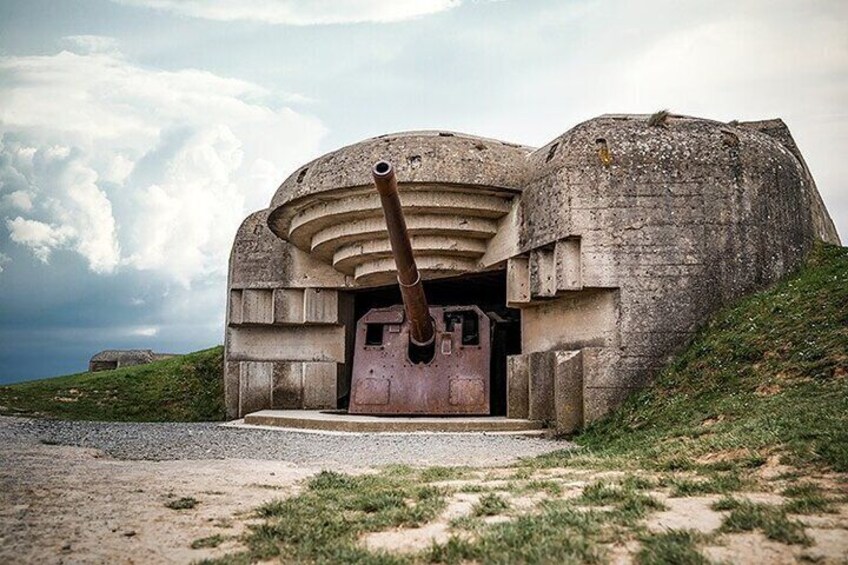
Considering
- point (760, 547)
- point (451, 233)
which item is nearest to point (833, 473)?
point (760, 547)

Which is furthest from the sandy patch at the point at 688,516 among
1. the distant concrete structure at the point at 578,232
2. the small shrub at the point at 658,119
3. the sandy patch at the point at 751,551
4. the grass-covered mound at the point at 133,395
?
the grass-covered mound at the point at 133,395

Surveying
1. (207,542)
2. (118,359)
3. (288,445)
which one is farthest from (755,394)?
(118,359)

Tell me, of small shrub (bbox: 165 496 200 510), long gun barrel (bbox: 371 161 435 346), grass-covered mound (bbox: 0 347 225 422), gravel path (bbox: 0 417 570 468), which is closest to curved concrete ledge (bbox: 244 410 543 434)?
gravel path (bbox: 0 417 570 468)

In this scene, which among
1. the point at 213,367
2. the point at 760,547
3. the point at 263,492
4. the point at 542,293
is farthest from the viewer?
the point at 213,367

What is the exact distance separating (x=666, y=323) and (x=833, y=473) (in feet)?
15.7

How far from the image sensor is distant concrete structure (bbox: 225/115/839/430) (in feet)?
28.0

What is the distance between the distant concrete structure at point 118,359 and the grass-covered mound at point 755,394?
17082mm

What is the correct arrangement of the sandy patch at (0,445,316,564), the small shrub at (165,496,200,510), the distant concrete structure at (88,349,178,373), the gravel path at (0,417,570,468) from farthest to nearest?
the distant concrete structure at (88,349,178,373) → the gravel path at (0,417,570,468) → the small shrub at (165,496,200,510) → the sandy patch at (0,445,316,564)

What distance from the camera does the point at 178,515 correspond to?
3.53 m

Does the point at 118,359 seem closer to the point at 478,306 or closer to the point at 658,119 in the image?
the point at 478,306

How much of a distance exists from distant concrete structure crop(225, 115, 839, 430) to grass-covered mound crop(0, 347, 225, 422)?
1.52 m

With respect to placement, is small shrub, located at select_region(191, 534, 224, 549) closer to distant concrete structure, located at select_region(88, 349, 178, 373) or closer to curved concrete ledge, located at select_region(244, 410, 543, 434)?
curved concrete ledge, located at select_region(244, 410, 543, 434)

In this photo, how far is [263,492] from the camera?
431cm

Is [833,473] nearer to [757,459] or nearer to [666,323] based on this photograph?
[757,459]
